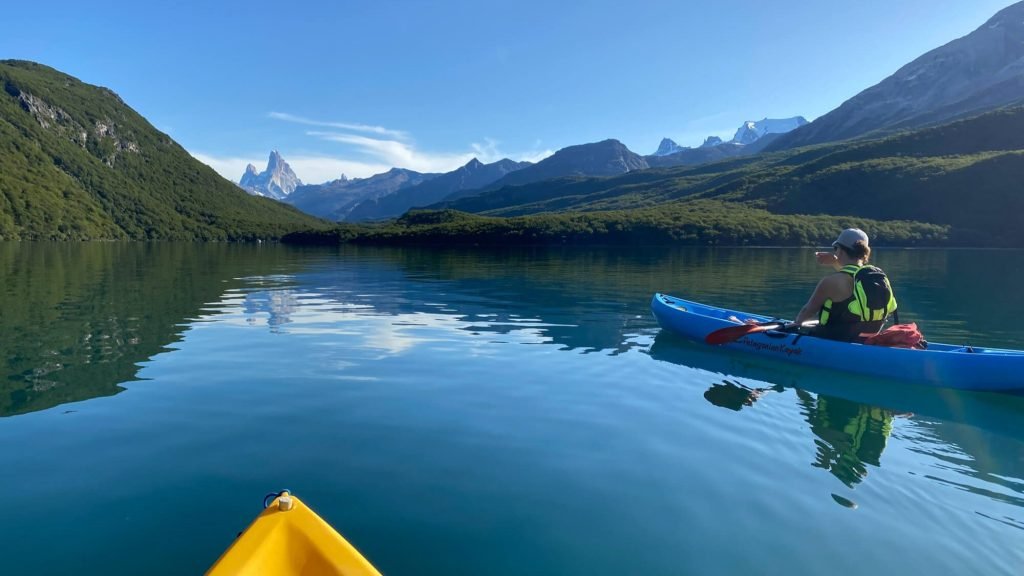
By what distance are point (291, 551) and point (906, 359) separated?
14.6 meters

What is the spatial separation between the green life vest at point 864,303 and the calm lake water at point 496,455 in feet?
5.28

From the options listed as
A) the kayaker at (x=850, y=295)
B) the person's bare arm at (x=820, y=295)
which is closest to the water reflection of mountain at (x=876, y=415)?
the kayaker at (x=850, y=295)

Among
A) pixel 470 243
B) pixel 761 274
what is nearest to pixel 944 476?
pixel 761 274

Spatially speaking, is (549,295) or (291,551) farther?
(549,295)

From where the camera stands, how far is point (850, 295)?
47.7 feet

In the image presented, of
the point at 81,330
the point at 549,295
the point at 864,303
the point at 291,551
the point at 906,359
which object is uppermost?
the point at 864,303

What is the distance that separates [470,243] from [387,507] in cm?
14060

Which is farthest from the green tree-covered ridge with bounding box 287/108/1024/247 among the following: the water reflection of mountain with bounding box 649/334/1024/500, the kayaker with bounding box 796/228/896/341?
the water reflection of mountain with bounding box 649/334/1024/500

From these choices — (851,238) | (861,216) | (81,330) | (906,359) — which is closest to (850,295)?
(851,238)

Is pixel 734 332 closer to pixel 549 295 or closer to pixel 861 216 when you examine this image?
pixel 549 295

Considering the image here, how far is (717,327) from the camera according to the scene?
18.1 metres

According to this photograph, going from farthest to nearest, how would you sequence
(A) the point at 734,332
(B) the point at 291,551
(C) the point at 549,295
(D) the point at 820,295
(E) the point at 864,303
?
(C) the point at 549,295 < (A) the point at 734,332 < (D) the point at 820,295 < (E) the point at 864,303 < (B) the point at 291,551

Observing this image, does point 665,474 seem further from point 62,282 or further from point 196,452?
point 62,282

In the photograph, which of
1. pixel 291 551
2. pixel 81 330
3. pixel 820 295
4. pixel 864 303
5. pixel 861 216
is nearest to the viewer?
pixel 291 551
